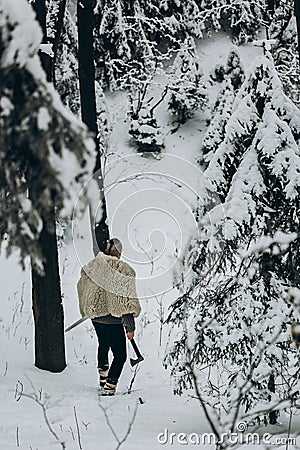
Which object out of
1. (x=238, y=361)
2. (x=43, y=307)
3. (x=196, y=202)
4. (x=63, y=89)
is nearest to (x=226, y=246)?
(x=196, y=202)

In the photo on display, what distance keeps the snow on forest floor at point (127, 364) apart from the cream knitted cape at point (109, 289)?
1.83ft

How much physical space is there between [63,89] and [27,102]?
12.9m

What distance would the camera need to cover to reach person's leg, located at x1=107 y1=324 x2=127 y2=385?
287 inches

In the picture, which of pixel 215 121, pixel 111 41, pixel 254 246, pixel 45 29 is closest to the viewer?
pixel 254 246

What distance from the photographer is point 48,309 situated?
8.04m

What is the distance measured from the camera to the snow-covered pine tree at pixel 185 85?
2159 cm

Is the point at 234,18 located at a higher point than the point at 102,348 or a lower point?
higher

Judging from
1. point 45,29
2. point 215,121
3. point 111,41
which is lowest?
point 45,29

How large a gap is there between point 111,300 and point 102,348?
0.61 meters

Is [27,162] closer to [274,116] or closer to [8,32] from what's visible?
[8,32]

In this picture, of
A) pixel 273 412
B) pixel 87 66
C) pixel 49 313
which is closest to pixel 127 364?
pixel 49 313

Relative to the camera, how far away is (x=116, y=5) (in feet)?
38.5

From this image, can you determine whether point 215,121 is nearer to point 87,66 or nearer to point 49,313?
point 87,66

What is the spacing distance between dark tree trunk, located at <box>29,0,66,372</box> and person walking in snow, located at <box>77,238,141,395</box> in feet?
2.38
